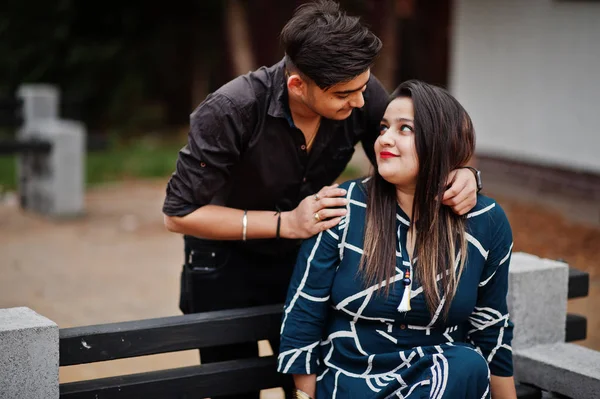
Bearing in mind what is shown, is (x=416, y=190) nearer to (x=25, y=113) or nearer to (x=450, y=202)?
(x=450, y=202)

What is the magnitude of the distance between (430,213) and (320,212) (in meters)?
0.36

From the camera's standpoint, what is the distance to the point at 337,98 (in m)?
2.94

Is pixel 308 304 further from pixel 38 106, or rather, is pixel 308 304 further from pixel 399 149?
pixel 38 106

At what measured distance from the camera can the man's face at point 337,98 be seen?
2.90 metres

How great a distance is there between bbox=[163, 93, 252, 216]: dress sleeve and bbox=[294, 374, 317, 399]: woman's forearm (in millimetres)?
692

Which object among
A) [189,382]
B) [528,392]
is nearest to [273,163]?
[189,382]

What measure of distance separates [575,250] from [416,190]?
17.3ft

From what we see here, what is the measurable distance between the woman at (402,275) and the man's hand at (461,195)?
0.03 m

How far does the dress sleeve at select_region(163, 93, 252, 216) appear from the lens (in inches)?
118

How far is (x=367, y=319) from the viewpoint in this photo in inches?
112

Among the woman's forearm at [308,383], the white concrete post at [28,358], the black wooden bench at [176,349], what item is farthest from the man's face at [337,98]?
the white concrete post at [28,358]

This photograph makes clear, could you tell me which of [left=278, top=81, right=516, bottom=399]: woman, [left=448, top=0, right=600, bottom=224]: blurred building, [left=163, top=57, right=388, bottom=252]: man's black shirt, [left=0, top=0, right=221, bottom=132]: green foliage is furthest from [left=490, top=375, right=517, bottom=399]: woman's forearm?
[left=0, top=0, right=221, bottom=132]: green foliage

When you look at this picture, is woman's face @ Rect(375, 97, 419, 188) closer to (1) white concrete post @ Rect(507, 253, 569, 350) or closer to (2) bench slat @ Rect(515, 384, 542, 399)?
(1) white concrete post @ Rect(507, 253, 569, 350)

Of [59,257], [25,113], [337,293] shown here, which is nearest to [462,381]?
[337,293]
